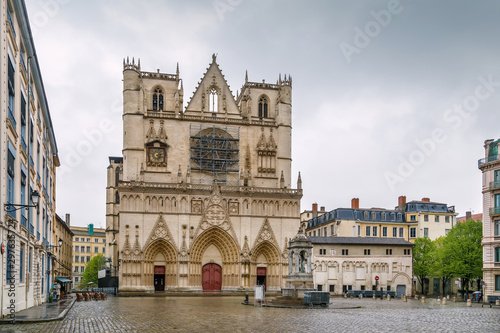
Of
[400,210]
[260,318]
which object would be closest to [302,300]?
[260,318]

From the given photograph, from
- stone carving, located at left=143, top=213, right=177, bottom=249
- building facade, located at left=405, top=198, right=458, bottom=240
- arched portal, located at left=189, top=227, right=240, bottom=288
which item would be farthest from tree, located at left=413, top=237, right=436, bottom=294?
stone carving, located at left=143, top=213, right=177, bottom=249

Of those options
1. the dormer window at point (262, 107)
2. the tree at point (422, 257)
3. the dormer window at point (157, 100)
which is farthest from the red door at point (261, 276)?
the dormer window at point (157, 100)

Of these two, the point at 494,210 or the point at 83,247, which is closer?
the point at 494,210

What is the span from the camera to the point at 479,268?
206 ft

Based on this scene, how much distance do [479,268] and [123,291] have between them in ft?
126

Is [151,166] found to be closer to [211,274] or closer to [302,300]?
[211,274]

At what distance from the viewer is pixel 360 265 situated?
2950 inches

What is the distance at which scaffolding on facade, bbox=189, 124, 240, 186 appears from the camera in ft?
236

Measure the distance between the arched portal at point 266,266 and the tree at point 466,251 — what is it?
62.8ft

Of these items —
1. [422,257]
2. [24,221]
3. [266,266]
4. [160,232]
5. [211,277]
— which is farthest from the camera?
[422,257]

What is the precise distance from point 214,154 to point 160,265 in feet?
48.3

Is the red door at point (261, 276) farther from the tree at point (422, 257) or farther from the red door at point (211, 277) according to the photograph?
the tree at point (422, 257)

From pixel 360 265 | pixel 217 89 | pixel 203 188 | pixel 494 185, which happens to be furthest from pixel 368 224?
pixel 494 185

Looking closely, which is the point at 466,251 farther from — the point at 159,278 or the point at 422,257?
the point at 159,278
